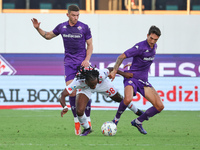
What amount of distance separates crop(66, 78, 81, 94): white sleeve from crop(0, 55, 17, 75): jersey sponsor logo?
10.6 m

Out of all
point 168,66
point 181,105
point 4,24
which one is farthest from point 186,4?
point 4,24

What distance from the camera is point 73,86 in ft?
29.9

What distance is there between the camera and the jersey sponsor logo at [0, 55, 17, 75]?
767 inches

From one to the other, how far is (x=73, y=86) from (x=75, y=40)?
3.04 ft

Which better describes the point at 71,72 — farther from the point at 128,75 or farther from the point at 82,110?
the point at 128,75

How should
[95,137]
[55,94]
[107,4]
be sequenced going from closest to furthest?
[95,137] → [55,94] → [107,4]

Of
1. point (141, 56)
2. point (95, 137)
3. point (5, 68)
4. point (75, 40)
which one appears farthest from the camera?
point (5, 68)

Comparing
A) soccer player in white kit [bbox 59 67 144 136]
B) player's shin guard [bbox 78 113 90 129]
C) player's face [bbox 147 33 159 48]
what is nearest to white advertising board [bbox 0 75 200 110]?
soccer player in white kit [bbox 59 67 144 136]

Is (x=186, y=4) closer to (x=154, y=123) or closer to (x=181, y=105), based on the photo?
(x=181, y=105)

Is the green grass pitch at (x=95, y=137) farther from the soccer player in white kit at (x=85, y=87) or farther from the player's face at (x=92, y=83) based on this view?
the player's face at (x=92, y=83)

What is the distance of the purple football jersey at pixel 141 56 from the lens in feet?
31.6

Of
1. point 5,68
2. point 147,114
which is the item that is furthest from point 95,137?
point 5,68

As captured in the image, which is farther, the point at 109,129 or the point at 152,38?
the point at 152,38

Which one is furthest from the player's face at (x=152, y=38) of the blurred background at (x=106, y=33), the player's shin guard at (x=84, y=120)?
the blurred background at (x=106, y=33)
